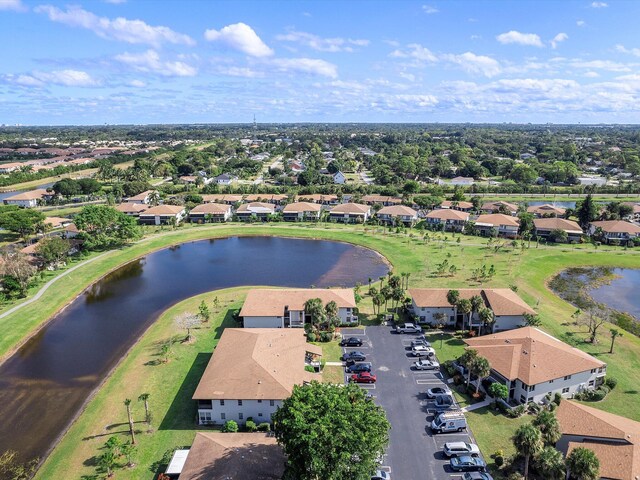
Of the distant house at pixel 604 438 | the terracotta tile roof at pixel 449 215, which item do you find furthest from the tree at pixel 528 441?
the terracotta tile roof at pixel 449 215

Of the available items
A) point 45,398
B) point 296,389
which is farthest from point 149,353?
point 296,389

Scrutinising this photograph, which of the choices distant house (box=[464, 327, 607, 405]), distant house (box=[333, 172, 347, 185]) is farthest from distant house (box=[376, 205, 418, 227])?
distant house (box=[464, 327, 607, 405])

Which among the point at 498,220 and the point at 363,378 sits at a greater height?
the point at 498,220

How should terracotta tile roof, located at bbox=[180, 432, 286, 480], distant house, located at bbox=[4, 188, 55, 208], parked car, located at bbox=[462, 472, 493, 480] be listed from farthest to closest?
1. distant house, located at bbox=[4, 188, 55, 208]
2. parked car, located at bbox=[462, 472, 493, 480]
3. terracotta tile roof, located at bbox=[180, 432, 286, 480]

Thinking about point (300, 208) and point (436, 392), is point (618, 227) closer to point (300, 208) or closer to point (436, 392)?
point (300, 208)

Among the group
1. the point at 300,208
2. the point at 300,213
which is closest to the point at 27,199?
the point at 300,208

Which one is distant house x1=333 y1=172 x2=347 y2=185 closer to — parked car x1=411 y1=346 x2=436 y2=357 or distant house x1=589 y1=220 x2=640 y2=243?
distant house x1=589 y1=220 x2=640 y2=243

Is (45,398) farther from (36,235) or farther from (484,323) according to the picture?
(36,235)
